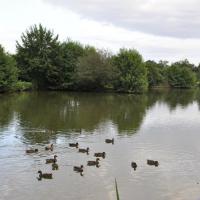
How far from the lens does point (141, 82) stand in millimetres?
79500

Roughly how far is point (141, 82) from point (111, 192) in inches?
2479

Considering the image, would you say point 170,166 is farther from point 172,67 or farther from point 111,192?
point 172,67

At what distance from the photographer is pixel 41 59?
3147 inches

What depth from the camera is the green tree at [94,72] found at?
77.4m

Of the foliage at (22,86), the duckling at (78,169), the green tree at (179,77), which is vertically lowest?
the duckling at (78,169)

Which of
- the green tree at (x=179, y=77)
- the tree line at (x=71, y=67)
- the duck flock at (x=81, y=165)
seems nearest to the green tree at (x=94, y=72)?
the tree line at (x=71, y=67)

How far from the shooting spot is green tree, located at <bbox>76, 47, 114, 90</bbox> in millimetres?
77375

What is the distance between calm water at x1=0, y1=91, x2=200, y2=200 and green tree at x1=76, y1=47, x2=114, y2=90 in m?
34.4

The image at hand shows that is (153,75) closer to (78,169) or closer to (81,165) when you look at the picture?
(81,165)

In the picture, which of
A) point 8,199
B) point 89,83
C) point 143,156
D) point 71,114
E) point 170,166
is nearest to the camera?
point 8,199

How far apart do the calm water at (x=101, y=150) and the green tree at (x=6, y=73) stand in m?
23.5

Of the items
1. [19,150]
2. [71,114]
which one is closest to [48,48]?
[71,114]

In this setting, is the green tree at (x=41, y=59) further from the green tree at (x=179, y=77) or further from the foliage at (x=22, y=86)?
the green tree at (x=179, y=77)

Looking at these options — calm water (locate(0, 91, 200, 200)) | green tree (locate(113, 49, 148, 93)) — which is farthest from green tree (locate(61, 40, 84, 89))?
calm water (locate(0, 91, 200, 200))
